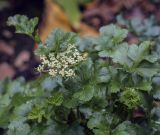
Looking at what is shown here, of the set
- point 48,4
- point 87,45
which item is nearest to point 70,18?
point 48,4

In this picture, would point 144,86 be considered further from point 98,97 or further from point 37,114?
point 37,114

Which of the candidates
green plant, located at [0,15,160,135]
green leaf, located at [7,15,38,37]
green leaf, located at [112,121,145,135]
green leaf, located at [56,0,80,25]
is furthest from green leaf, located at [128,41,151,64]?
green leaf, located at [56,0,80,25]

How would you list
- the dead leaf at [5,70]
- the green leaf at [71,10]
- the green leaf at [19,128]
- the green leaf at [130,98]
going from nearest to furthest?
1. the green leaf at [130,98]
2. the green leaf at [19,128]
3. the dead leaf at [5,70]
4. the green leaf at [71,10]

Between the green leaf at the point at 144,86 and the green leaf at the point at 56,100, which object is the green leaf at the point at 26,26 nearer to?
the green leaf at the point at 56,100

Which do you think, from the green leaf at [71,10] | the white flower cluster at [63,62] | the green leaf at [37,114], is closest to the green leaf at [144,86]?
the white flower cluster at [63,62]

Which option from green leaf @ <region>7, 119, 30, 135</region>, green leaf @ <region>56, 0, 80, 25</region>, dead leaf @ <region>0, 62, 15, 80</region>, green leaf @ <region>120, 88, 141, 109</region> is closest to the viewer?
green leaf @ <region>120, 88, 141, 109</region>

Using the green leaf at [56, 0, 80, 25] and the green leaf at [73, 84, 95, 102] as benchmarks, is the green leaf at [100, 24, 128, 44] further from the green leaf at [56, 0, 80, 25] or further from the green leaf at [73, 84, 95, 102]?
the green leaf at [56, 0, 80, 25]

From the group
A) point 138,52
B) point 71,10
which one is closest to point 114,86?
point 138,52

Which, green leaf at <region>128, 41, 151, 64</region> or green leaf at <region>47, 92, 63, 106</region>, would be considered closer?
green leaf at <region>47, 92, 63, 106</region>

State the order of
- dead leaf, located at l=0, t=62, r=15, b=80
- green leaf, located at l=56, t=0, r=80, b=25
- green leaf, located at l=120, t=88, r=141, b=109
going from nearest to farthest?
green leaf, located at l=120, t=88, r=141, b=109 → dead leaf, located at l=0, t=62, r=15, b=80 → green leaf, located at l=56, t=0, r=80, b=25
